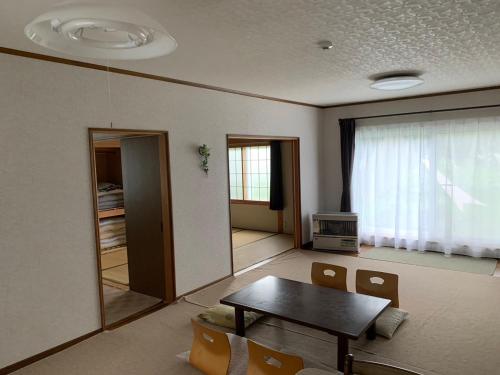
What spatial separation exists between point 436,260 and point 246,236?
3.48 m

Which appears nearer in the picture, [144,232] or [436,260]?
[144,232]

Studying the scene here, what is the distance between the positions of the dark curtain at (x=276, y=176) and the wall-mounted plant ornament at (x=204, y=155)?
3.26 metres

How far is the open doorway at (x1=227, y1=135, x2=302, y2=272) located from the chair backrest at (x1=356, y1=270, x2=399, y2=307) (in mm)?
2670

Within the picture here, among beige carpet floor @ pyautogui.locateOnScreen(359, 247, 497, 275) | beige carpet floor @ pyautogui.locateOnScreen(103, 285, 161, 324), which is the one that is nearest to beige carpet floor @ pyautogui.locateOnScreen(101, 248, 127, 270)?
beige carpet floor @ pyautogui.locateOnScreen(103, 285, 161, 324)

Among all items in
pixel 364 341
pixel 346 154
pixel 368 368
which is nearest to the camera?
pixel 368 368

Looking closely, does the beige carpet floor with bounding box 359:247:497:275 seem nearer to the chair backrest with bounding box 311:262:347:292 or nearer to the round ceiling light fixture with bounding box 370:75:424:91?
Result: the chair backrest with bounding box 311:262:347:292

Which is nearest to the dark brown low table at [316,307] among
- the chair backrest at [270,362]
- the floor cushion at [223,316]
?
the floor cushion at [223,316]

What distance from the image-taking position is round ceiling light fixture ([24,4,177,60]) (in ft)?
4.78

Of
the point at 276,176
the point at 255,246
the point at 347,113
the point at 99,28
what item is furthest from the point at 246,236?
the point at 99,28

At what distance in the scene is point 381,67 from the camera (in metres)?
3.80

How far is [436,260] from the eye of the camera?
5.43 meters

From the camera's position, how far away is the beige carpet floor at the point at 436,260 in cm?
504

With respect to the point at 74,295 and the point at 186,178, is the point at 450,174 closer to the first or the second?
the point at 186,178

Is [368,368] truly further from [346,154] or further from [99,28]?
[346,154]
